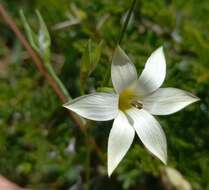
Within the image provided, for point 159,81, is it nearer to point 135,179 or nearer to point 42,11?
point 135,179

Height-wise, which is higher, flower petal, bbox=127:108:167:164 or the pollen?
the pollen

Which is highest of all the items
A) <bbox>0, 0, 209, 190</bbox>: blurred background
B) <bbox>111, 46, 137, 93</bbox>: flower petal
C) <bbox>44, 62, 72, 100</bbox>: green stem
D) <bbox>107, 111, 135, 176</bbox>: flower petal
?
<bbox>111, 46, 137, 93</bbox>: flower petal

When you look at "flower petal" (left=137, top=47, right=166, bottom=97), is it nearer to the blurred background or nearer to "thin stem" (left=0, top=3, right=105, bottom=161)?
the blurred background

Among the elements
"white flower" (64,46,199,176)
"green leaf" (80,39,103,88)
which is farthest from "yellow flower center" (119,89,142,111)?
"green leaf" (80,39,103,88)

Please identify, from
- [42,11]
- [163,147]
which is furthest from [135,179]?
[42,11]

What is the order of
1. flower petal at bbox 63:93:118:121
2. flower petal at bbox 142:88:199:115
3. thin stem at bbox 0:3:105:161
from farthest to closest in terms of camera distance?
1. thin stem at bbox 0:3:105:161
2. flower petal at bbox 142:88:199:115
3. flower petal at bbox 63:93:118:121

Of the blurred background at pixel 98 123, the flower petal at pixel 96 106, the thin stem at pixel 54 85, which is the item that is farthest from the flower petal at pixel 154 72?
the thin stem at pixel 54 85
